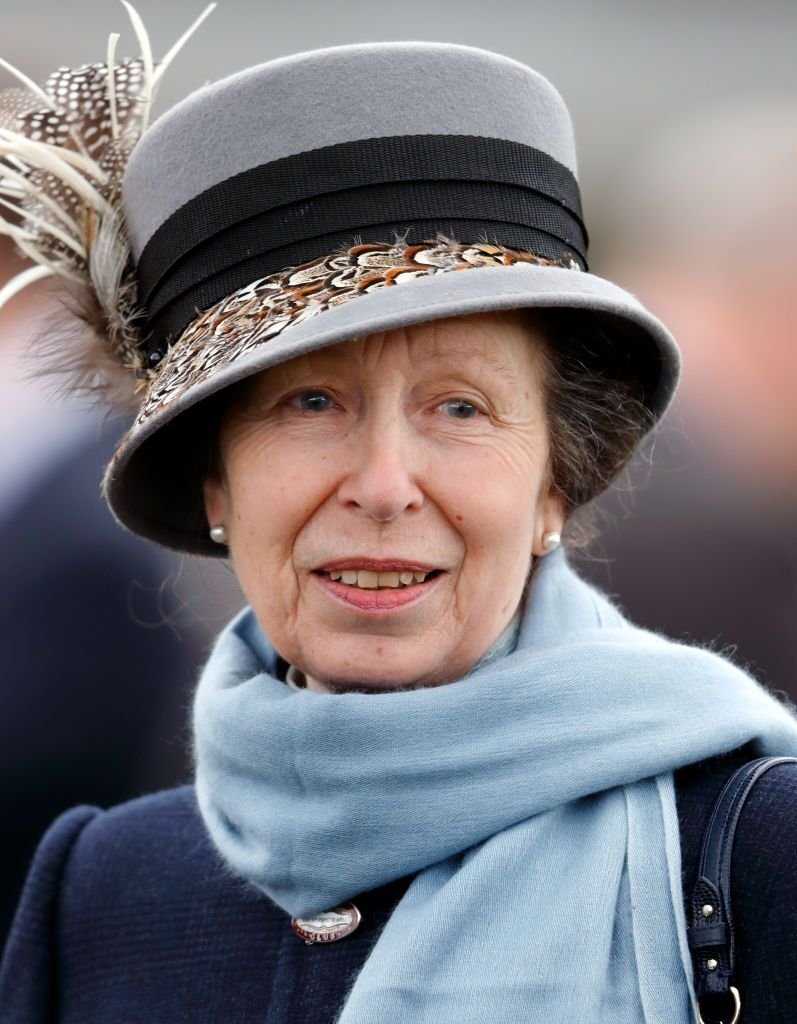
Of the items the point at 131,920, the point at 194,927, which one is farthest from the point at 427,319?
the point at 131,920

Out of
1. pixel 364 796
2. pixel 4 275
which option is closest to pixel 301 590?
pixel 364 796

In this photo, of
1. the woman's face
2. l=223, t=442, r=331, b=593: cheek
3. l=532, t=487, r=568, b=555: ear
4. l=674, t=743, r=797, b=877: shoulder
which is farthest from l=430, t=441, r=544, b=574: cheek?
l=674, t=743, r=797, b=877: shoulder

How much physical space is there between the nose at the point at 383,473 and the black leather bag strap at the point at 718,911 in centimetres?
67

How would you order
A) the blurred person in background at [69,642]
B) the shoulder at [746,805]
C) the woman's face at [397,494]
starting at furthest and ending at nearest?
1. the blurred person in background at [69,642]
2. the woman's face at [397,494]
3. the shoulder at [746,805]

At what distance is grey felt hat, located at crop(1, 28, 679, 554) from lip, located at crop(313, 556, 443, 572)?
0.36 meters

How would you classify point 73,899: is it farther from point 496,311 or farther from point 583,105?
point 583,105

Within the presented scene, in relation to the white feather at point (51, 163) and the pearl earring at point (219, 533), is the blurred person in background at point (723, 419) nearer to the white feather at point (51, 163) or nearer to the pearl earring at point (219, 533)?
the pearl earring at point (219, 533)

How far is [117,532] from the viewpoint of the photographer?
4301 millimetres

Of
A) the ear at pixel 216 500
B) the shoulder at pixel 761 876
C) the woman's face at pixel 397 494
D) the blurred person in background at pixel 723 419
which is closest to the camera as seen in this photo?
the shoulder at pixel 761 876

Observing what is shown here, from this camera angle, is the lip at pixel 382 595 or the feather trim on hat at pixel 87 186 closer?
the lip at pixel 382 595

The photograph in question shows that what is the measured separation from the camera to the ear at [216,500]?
260 cm

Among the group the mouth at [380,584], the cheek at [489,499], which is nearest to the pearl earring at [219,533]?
the mouth at [380,584]

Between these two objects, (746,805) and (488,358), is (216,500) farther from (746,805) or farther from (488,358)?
(746,805)

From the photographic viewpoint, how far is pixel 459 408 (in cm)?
232
